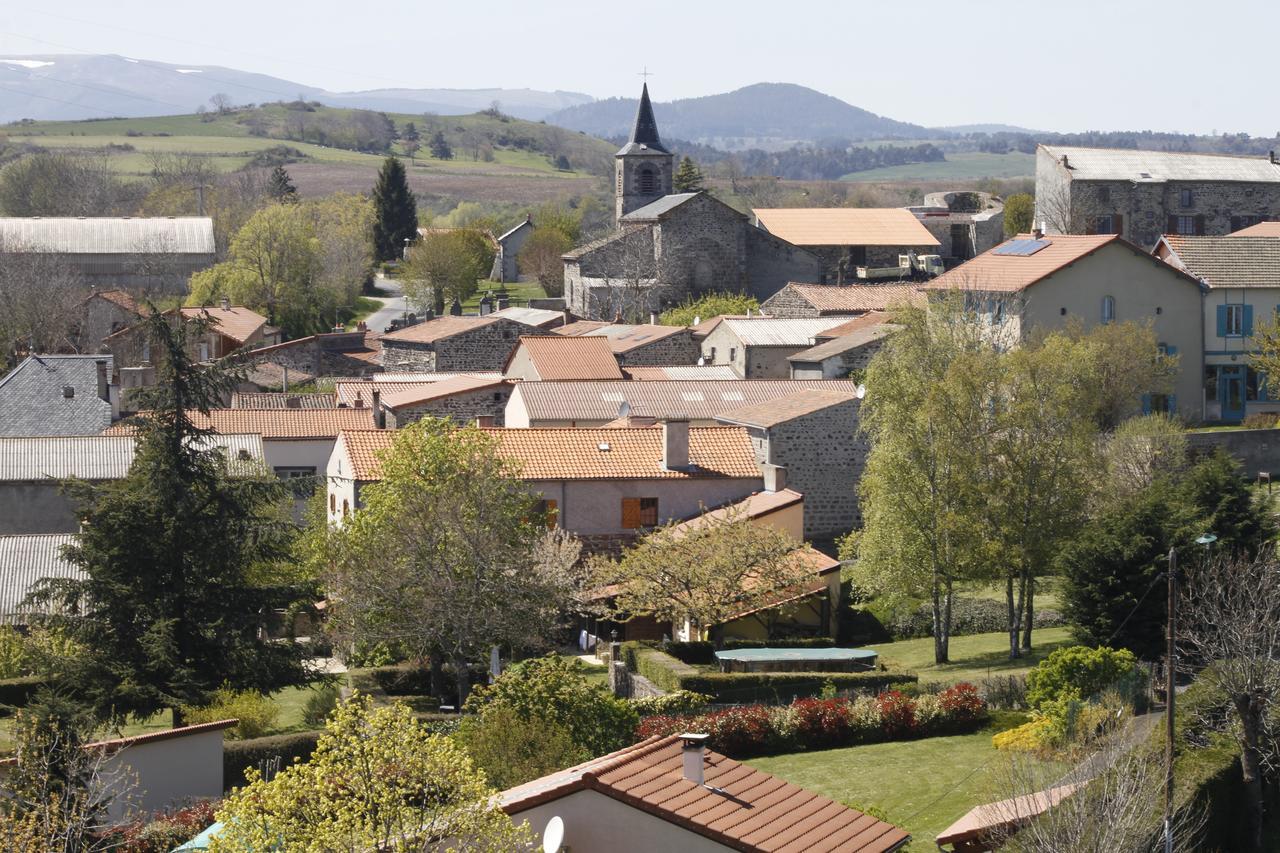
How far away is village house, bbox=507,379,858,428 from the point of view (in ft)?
163

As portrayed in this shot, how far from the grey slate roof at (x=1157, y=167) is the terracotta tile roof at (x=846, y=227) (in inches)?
396

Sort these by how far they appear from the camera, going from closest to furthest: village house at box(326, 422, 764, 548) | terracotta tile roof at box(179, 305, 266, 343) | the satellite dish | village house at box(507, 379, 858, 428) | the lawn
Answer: the satellite dish
the lawn
village house at box(326, 422, 764, 548)
village house at box(507, 379, 858, 428)
terracotta tile roof at box(179, 305, 266, 343)

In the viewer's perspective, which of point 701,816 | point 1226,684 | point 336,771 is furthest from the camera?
point 1226,684

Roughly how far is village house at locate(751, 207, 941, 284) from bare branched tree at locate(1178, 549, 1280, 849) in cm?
5628

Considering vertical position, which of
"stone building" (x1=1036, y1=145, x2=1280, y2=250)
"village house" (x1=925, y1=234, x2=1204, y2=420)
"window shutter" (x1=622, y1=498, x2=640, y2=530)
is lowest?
"window shutter" (x1=622, y1=498, x2=640, y2=530)

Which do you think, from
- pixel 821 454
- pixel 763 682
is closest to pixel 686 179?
pixel 821 454

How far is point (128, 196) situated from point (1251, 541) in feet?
386

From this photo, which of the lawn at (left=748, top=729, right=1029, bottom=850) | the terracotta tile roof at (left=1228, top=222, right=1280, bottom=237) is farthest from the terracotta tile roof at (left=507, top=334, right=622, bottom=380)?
the lawn at (left=748, top=729, right=1029, bottom=850)

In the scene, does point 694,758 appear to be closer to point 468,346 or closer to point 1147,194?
point 468,346

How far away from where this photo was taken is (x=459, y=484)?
34312mm

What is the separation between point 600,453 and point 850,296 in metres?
29.4

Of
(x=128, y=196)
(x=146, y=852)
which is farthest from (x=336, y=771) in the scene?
(x=128, y=196)

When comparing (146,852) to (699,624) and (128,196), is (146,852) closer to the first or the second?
(699,624)

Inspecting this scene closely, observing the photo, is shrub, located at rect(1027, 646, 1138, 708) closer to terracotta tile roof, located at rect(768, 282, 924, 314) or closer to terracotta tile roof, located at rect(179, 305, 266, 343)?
terracotta tile roof, located at rect(768, 282, 924, 314)
